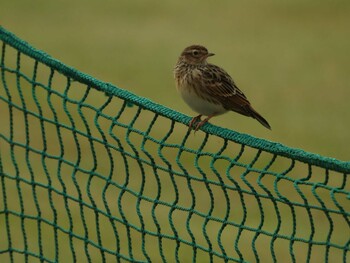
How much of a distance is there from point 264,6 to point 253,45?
209 centimetres

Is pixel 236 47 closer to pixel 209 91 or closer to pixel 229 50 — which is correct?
pixel 229 50

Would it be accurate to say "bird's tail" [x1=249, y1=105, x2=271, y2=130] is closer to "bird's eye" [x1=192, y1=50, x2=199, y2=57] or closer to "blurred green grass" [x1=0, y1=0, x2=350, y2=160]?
"bird's eye" [x1=192, y1=50, x2=199, y2=57]

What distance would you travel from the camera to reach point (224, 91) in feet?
26.7

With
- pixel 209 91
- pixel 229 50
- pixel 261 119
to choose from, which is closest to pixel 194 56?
pixel 209 91

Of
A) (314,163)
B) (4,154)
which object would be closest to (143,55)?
(4,154)

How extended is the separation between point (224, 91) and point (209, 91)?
0.10 metres

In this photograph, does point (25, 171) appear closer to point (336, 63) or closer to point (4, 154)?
point (4, 154)

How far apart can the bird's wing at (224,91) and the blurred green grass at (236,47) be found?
568 centimetres

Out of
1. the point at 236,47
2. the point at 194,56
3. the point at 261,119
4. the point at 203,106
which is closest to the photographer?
the point at 261,119

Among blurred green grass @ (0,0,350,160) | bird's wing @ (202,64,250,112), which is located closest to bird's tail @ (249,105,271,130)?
bird's wing @ (202,64,250,112)

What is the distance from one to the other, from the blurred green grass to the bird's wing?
18.6 feet

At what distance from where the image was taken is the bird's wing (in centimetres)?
809

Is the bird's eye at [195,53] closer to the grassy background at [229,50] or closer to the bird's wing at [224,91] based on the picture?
the bird's wing at [224,91]

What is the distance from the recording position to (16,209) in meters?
11.7
